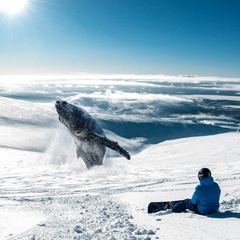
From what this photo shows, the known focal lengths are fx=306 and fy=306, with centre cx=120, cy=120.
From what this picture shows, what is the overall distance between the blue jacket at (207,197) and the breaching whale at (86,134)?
22.5ft

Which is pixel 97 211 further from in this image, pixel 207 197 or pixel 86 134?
pixel 86 134

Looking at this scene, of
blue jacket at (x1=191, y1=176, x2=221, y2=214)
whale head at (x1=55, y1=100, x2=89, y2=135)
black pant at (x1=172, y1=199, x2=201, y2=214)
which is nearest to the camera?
blue jacket at (x1=191, y1=176, x2=221, y2=214)

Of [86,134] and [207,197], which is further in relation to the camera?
[86,134]

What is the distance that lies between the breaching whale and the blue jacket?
685cm

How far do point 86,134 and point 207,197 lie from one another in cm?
834

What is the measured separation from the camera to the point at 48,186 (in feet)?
33.3

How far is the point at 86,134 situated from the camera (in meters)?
13.4

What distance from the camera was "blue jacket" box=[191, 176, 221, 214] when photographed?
5.64 metres

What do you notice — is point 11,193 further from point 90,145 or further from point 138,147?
point 138,147

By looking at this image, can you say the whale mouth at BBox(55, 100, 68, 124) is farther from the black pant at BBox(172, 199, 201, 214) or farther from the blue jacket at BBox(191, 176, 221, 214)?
the blue jacket at BBox(191, 176, 221, 214)

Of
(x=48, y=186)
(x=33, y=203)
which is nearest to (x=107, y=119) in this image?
(x=48, y=186)

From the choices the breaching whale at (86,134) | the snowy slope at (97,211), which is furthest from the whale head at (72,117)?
the snowy slope at (97,211)

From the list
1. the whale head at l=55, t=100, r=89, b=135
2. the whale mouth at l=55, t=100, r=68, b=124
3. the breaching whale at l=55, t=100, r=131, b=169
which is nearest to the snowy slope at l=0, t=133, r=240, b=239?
the breaching whale at l=55, t=100, r=131, b=169

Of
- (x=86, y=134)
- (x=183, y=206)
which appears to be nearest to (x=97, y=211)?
(x=183, y=206)
